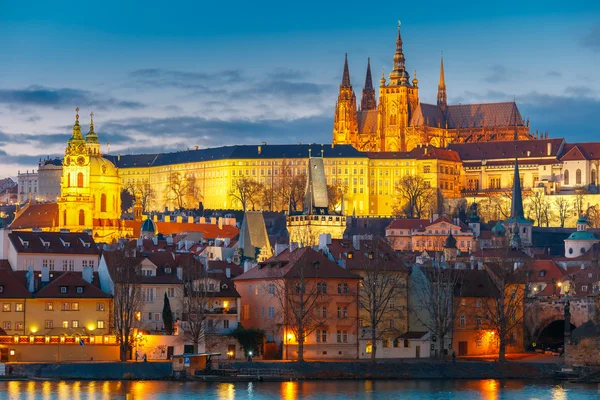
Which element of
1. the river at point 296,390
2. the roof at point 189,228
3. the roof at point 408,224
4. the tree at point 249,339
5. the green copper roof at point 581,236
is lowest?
the river at point 296,390

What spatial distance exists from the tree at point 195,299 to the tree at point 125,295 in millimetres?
2267

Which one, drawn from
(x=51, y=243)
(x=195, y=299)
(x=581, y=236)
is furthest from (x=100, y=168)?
(x=195, y=299)

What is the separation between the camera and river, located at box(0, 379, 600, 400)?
68.6 m

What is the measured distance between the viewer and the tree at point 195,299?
7706 cm

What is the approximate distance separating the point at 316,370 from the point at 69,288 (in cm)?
1214

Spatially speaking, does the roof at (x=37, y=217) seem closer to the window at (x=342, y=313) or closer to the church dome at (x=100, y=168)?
the church dome at (x=100, y=168)

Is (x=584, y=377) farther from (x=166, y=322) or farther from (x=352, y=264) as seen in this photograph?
(x=166, y=322)

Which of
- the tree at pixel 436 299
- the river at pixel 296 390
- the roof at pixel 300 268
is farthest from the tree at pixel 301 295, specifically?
the tree at pixel 436 299

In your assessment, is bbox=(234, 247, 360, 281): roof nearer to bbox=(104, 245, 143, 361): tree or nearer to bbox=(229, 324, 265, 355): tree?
bbox=(229, 324, 265, 355): tree

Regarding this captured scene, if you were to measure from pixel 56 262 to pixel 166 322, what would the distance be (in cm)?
1600

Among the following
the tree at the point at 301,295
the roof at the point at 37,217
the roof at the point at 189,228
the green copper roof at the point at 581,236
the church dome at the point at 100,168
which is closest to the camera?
the tree at the point at 301,295

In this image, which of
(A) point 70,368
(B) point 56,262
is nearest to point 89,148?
(B) point 56,262

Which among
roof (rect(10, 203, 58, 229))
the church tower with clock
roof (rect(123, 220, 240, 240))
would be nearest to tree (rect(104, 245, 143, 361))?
the church tower with clock

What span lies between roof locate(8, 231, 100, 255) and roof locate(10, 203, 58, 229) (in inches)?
2114
